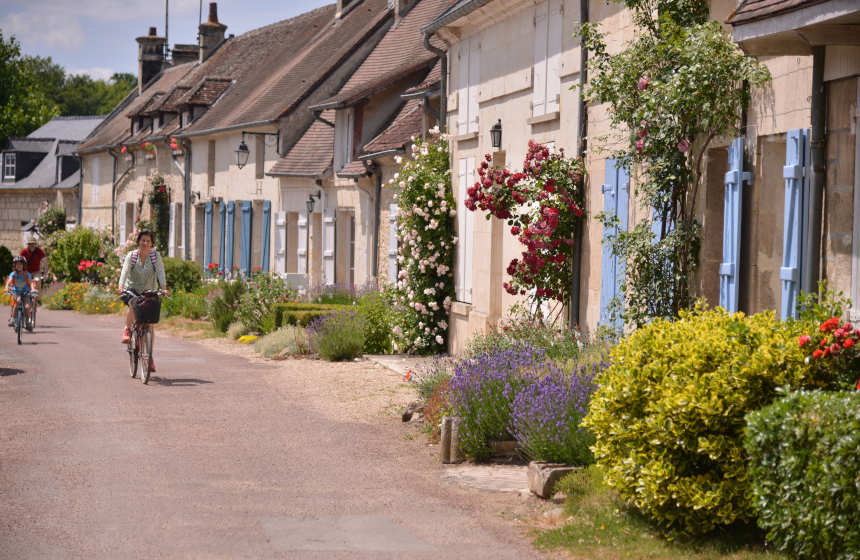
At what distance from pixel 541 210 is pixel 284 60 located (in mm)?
20674

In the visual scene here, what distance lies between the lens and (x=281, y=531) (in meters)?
6.39

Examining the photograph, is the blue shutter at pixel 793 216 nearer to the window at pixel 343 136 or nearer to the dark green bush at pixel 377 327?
the dark green bush at pixel 377 327

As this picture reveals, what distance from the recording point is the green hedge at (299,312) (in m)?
18.4

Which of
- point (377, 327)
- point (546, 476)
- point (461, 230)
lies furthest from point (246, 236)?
point (546, 476)

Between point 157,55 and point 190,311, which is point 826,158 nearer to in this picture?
point 190,311

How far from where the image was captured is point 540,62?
13117 millimetres

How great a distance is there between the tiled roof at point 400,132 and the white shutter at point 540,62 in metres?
5.88

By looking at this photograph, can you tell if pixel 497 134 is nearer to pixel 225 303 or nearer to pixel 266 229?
pixel 225 303

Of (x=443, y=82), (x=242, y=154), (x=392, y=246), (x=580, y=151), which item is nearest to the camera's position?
(x=580, y=151)

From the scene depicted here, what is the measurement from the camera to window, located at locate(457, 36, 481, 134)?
15.5 m

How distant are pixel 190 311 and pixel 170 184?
35.8ft

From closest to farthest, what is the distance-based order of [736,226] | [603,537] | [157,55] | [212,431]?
1. [603,537]
2. [736,226]
3. [212,431]
4. [157,55]

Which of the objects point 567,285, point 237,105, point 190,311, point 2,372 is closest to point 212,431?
point 567,285

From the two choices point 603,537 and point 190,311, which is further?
point 190,311
